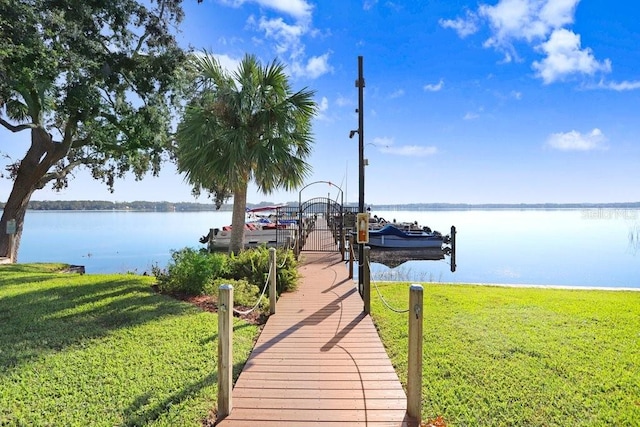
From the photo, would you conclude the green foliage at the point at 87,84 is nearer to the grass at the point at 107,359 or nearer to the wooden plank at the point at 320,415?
the grass at the point at 107,359

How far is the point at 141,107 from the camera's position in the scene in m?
13.0

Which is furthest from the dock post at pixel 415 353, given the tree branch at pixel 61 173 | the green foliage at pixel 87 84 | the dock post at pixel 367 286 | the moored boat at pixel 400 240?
the moored boat at pixel 400 240

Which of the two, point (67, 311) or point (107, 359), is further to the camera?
point (67, 311)

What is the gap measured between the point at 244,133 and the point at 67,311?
17.6ft

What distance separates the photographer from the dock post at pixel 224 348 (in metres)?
3.14

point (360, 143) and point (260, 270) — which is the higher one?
point (360, 143)

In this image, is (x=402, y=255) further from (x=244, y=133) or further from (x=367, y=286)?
(x=367, y=286)

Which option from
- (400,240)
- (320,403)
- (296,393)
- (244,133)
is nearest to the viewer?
(320,403)

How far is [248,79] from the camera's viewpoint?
9.52 metres

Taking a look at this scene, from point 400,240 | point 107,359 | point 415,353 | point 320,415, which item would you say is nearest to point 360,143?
point 415,353

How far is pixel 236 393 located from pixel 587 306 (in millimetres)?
6845

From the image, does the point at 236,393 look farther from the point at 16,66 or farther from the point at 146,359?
the point at 16,66

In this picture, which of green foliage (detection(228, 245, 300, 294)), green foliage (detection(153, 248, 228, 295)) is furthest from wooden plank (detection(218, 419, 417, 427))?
green foliage (detection(228, 245, 300, 294))

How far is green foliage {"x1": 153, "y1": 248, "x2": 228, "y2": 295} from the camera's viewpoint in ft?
23.4
